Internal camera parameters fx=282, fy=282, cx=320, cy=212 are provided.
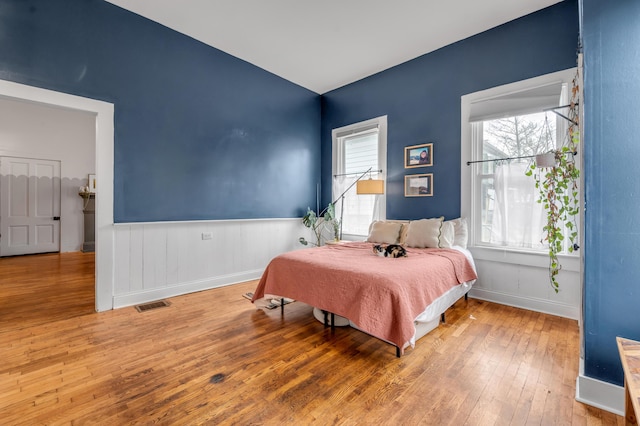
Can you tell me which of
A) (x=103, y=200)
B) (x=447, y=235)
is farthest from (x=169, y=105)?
(x=447, y=235)

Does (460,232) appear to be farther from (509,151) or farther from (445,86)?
(445,86)

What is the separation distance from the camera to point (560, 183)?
2619 mm

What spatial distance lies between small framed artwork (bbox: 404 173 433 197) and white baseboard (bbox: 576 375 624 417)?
8.57 feet

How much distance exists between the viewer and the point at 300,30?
11.5ft

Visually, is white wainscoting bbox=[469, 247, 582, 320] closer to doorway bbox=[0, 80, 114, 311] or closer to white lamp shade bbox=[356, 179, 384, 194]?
white lamp shade bbox=[356, 179, 384, 194]

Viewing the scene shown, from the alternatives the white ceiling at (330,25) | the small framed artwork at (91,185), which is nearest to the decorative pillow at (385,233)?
the white ceiling at (330,25)

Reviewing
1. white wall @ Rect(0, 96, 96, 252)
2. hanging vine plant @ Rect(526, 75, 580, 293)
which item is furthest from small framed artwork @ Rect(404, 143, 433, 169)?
white wall @ Rect(0, 96, 96, 252)

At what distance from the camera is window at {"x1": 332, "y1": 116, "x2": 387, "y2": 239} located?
179 inches

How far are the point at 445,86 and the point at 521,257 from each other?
7.77 ft

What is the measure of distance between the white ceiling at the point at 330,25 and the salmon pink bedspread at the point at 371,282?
8.73 feet

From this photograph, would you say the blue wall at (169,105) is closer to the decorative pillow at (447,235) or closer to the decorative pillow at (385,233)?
the decorative pillow at (385,233)

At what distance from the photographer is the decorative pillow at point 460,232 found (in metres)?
3.39

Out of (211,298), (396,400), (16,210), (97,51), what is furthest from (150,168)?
(16,210)

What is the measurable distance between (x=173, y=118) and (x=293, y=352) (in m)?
3.13
